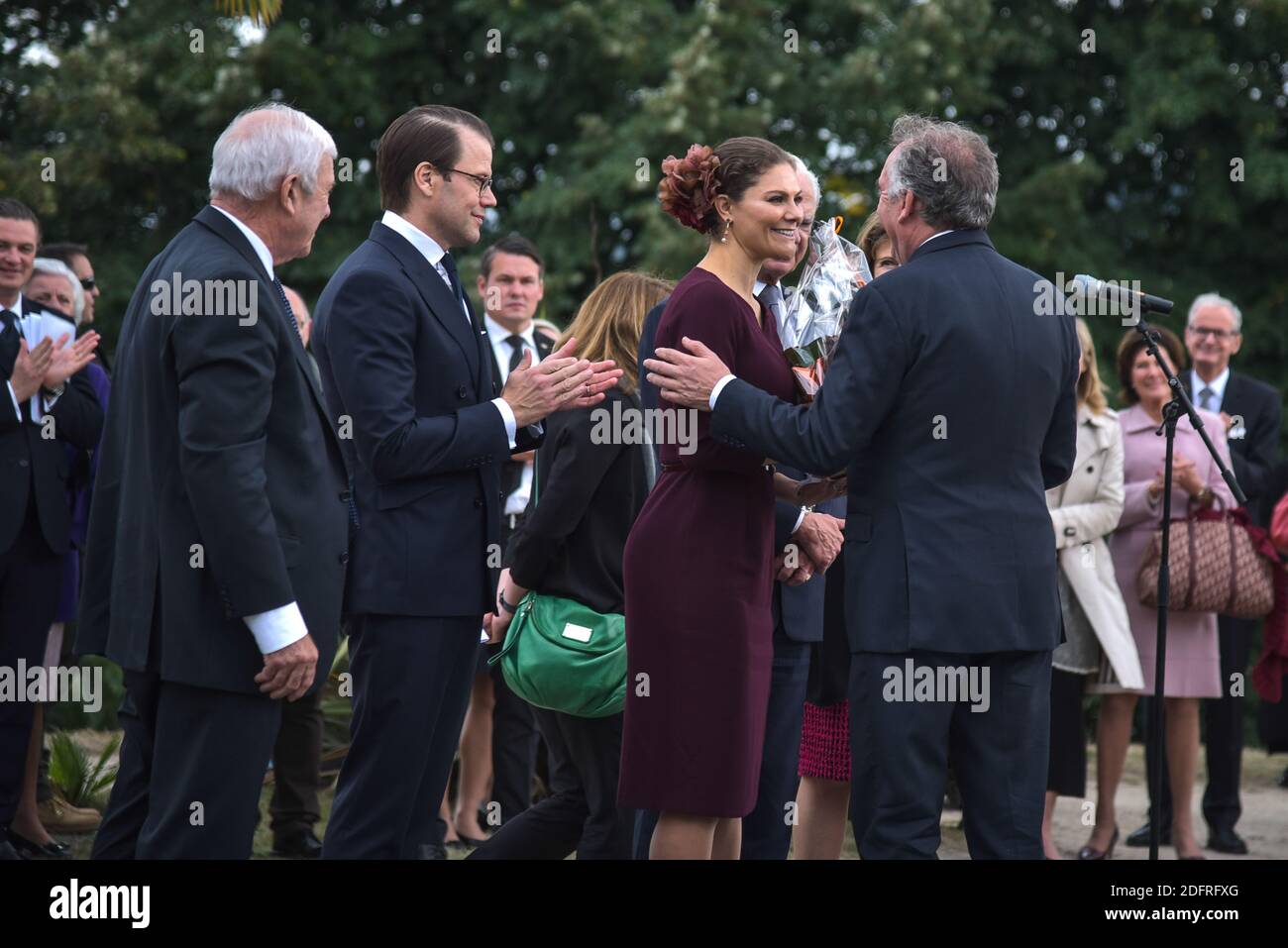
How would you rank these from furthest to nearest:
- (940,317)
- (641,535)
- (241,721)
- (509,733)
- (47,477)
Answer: (509,733)
(47,477)
(641,535)
(940,317)
(241,721)

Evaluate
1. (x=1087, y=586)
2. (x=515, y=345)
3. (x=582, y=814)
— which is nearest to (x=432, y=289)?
(x=582, y=814)

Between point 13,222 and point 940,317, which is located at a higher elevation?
point 13,222

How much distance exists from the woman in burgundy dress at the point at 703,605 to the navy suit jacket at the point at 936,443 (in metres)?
Result: 0.21

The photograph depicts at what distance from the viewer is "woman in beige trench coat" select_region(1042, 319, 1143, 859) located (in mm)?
6887

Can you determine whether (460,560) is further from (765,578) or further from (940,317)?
(940,317)

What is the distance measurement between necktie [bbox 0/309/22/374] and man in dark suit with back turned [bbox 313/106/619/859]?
245cm

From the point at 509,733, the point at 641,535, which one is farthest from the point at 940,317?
the point at 509,733

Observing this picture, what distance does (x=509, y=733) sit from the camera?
6715 millimetres

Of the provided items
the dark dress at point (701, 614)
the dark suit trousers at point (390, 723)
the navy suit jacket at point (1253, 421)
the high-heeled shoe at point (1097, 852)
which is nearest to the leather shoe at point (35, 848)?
the dark suit trousers at point (390, 723)

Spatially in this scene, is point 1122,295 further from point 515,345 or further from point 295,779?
point 295,779

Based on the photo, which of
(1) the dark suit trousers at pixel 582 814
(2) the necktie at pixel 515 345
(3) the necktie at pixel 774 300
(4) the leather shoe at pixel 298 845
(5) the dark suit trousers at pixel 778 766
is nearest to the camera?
(3) the necktie at pixel 774 300

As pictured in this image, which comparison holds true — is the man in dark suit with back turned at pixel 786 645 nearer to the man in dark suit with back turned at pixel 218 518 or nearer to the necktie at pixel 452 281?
the necktie at pixel 452 281

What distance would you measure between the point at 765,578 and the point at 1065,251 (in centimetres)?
1016

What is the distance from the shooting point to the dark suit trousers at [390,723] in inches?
151
